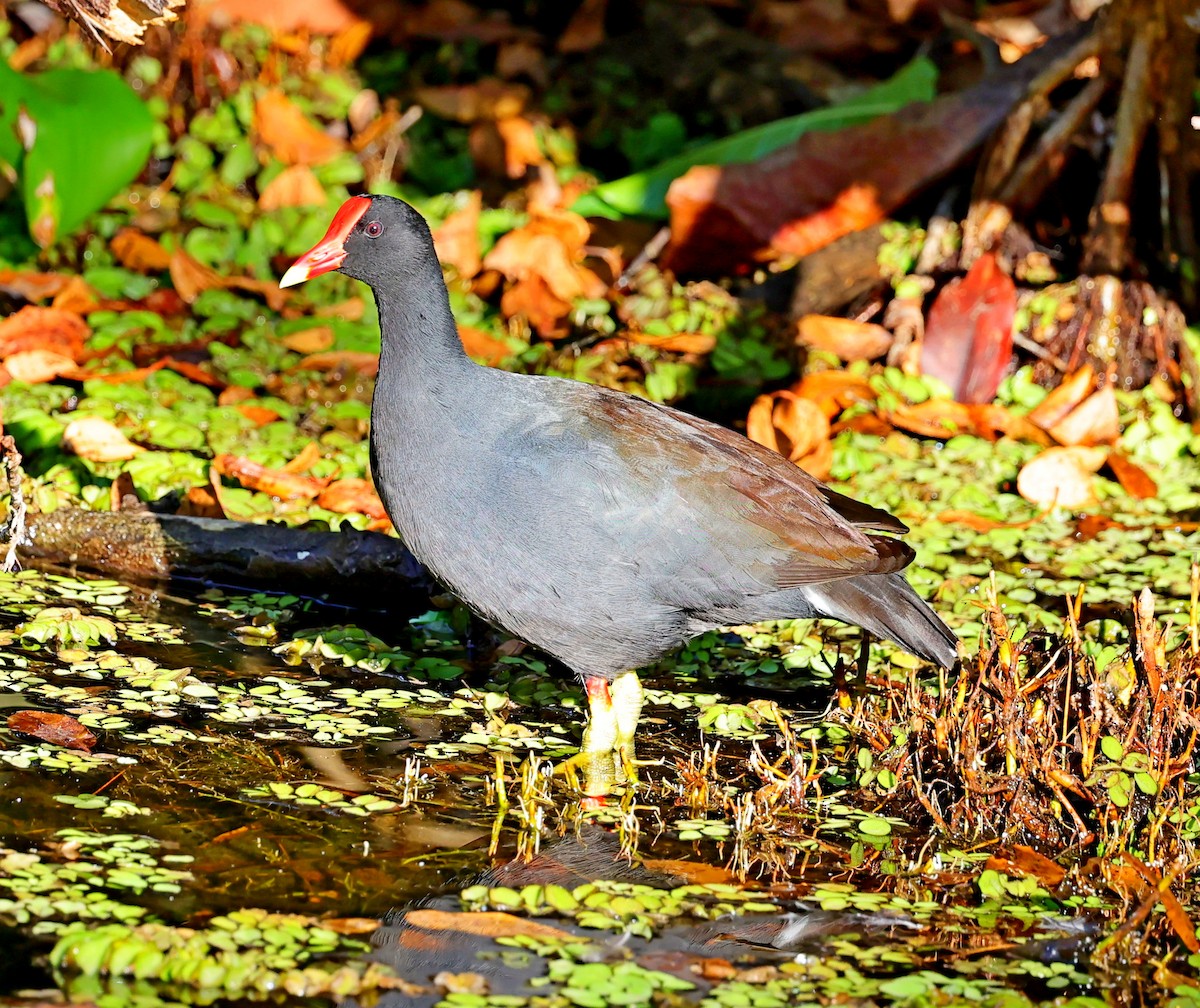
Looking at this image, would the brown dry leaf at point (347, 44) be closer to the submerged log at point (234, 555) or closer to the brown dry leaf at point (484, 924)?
the submerged log at point (234, 555)

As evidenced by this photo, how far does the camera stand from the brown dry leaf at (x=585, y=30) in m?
8.45

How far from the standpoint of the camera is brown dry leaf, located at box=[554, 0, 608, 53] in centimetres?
845

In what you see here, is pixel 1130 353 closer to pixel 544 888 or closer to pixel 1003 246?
pixel 1003 246

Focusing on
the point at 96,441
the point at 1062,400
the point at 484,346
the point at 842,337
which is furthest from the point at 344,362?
the point at 1062,400

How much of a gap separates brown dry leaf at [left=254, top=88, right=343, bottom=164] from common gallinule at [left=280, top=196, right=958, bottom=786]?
3831 mm

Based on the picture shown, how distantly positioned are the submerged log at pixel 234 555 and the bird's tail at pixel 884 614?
4.36 ft

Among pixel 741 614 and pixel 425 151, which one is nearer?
pixel 741 614

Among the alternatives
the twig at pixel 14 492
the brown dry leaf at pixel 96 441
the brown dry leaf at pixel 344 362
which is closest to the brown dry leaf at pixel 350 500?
the brown dry leaf at pixel 96 441

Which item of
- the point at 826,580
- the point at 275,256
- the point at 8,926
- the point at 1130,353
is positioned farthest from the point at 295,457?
the point at 1130,353

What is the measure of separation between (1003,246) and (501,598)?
3.69m

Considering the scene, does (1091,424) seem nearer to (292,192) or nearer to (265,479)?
(265,479)

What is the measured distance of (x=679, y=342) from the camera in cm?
627

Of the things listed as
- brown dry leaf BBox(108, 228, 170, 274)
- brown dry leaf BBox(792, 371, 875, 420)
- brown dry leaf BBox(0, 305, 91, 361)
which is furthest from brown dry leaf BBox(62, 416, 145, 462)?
brown dry leaf BBox(792, 371, 875, 420)

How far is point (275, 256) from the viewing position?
6961 mm
